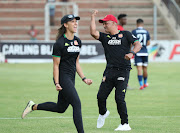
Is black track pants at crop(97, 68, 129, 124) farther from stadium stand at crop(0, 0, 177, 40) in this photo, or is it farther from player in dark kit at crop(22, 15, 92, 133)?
stadium stand at crop(0, 0, 177, 40)

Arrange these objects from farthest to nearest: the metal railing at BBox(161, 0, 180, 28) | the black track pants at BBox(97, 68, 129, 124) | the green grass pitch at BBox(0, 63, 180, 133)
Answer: the metal railing at BBox(161, 0, 180, 28) → the green grass pitch at BBox(0, 63, 180, 133) → the black track pants at BBox(97, 68, 129, 124)

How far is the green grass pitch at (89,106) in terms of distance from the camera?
31.0 feet

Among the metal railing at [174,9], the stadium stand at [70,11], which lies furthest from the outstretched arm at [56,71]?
the metal railing at [174,9]

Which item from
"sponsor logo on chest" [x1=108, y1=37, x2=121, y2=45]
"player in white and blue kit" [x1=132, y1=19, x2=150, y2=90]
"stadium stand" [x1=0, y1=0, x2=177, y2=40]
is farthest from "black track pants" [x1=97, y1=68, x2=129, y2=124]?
"stadium stand" [x1=0, y1=0, x2=177, y2=40]

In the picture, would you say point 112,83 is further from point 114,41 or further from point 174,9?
point 174,9

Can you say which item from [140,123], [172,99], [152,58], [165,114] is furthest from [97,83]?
[152,58]

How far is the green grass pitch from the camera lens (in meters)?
9.45

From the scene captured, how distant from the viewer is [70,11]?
38.2 meters

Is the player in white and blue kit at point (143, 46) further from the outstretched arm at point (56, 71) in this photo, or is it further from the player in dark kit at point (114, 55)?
the outstretched arm at point (56, 71)

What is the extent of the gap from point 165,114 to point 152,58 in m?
20.3

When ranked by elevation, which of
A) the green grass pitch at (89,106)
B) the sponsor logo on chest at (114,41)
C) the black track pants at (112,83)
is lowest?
the green grass pitch at (89,106)

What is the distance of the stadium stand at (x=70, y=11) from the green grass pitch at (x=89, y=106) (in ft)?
51.6

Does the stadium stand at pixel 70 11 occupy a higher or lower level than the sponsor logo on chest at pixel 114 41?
lower

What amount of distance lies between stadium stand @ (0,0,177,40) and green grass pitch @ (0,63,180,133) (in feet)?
51.6
